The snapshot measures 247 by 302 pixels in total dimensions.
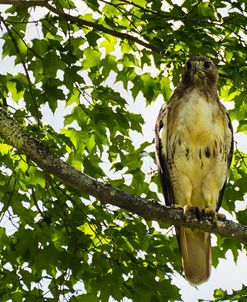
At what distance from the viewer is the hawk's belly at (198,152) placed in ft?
22.1

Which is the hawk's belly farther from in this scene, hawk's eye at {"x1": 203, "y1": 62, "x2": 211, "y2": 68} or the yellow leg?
hawk's eye at {"x1": 203, "y1": 62, "x2": 211, "y2": 68}

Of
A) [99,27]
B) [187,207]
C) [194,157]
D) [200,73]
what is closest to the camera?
[187,207]

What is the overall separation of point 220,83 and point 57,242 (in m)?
2.21

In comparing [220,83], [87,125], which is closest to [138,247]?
[87,125]

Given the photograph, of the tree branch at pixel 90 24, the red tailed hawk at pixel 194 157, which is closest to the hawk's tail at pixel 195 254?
the red tailed hawk at pixel 194 157

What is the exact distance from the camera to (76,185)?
4.98 meters

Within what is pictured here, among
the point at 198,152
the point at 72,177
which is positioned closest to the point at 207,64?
the point at 198,152

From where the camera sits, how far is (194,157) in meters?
6.74

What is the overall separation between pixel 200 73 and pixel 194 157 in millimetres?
919

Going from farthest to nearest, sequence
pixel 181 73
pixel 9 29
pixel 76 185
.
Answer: pixel 181 73 < pixel 9 29 < pixel 76 185

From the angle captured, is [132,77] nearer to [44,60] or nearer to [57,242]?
[44,60]

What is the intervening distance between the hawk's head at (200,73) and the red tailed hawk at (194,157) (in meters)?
0.17

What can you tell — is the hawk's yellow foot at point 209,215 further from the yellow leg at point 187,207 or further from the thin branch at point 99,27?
the thin branch at point 99,27

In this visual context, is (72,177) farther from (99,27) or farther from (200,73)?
(200,73)
